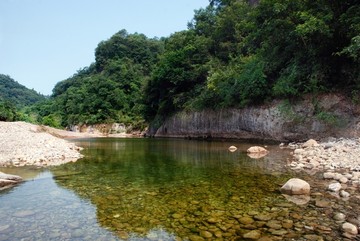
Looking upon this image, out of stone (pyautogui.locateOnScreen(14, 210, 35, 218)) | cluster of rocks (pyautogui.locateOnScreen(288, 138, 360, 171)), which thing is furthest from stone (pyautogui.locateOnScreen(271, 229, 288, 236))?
cluster of rocks (pyautogui.locateOnScreen(288, 138, 360, 171))

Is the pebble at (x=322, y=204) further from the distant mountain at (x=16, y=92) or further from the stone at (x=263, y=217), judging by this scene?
the distant mountain at (x=16, y=92)

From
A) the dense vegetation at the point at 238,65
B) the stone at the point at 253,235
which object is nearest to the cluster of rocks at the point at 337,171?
the stone at the point at 253,235

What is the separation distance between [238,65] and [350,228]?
73.5 feet

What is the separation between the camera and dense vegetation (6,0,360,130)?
49.5 feet

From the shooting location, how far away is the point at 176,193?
258 inches

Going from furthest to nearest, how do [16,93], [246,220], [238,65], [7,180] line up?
1. [16,93]
2. [238,65]
3. [7,180]
4. [246,220]

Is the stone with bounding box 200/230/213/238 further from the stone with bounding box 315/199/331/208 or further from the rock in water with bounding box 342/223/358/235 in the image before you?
the stone with bounding box 315/199/331/208

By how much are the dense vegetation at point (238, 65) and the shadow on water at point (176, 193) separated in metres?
8.78

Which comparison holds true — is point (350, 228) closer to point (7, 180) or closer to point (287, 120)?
point (7, 180)

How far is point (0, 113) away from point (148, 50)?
150 ft

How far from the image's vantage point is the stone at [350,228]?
3.96 meters

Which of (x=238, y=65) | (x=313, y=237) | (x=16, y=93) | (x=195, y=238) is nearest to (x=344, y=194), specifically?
(x=313, y=237)

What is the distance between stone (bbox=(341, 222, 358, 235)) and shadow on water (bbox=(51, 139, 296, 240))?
142 cm

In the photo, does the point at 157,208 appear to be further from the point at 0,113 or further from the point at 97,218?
the point at 0,113
